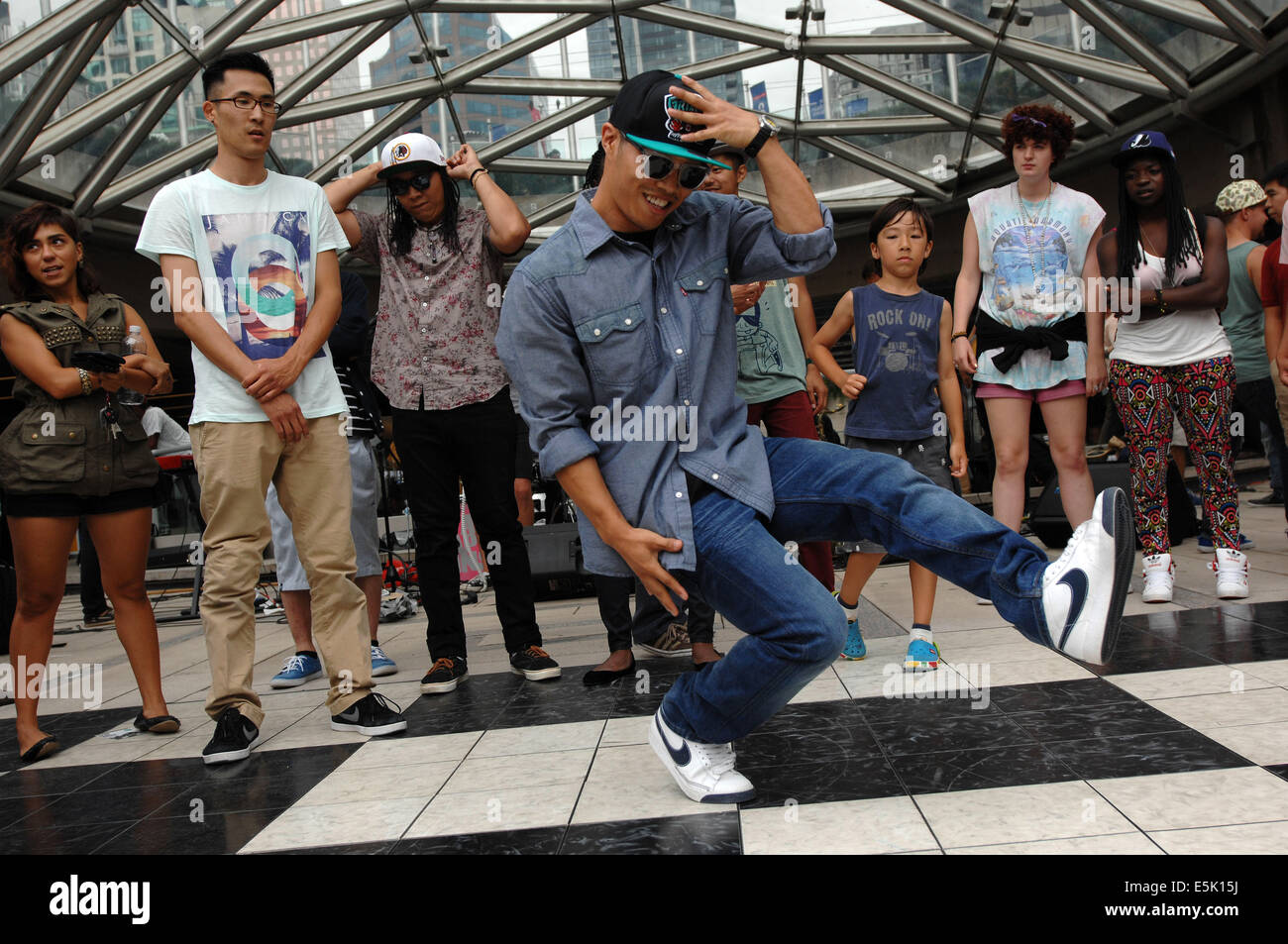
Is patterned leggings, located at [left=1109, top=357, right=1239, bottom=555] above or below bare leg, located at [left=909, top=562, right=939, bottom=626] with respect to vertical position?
above

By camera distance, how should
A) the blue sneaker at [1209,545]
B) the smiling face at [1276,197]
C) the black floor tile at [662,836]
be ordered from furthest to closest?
the blue sneaker at [1209,545] < the smiling face at [1276,197] < the black floor tile at [662,836]

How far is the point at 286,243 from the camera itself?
3.50 metres

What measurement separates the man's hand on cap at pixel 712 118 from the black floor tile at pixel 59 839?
7.17 feet

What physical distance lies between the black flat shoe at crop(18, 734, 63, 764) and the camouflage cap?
6142mm

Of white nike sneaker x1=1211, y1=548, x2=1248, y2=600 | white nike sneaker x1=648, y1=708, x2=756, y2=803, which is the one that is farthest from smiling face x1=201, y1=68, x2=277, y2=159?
white nike sneaker x1=1211, y1=548, x2=1248, y2=600

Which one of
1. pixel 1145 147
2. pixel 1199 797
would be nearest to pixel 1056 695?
pixel 1199 797

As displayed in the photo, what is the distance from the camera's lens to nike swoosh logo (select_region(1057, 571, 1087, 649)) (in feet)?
6.15

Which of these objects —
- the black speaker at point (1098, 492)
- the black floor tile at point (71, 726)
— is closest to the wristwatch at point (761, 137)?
the black floor tile at point (71, 726)

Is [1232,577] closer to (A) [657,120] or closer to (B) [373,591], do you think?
(A) [657,120]

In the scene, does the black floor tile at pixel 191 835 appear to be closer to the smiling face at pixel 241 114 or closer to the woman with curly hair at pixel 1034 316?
the smiling face at pixel 241 114

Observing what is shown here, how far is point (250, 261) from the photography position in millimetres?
3443

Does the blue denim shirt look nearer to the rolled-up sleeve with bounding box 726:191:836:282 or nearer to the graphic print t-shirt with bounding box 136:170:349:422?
the rolled-up sleeve with bounding box 726:191:836:282

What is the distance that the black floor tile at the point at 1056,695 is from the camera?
2900 millimetres

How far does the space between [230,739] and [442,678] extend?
0.91m
